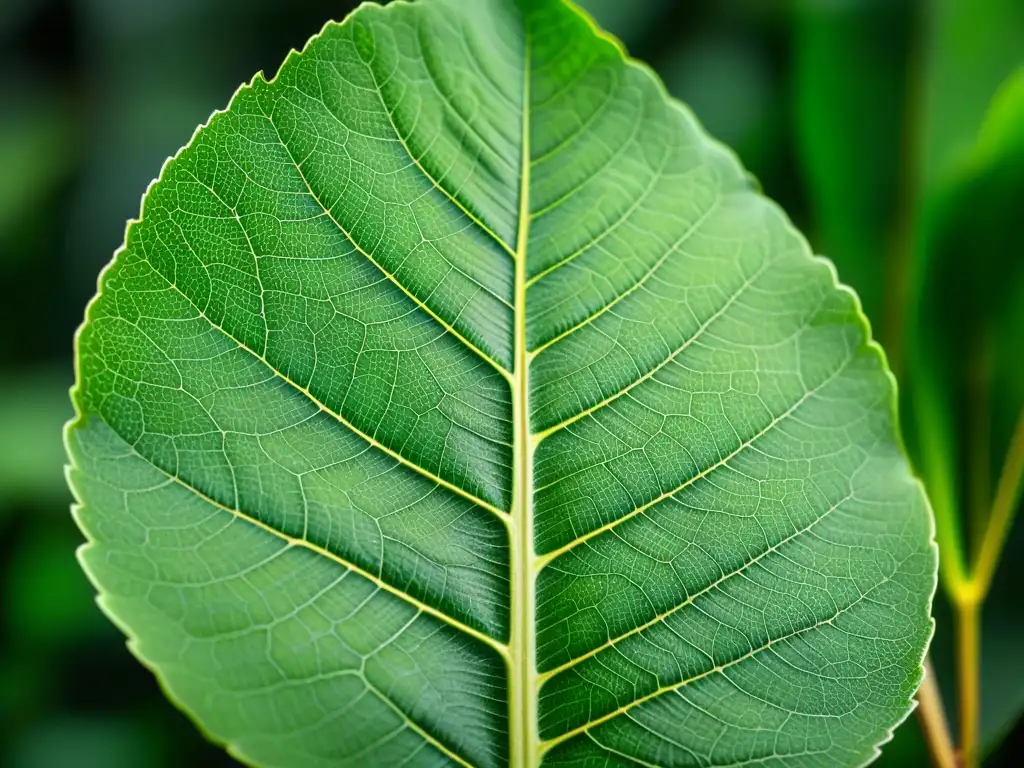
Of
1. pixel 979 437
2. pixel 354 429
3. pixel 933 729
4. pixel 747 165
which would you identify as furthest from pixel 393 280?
pixel 747 165

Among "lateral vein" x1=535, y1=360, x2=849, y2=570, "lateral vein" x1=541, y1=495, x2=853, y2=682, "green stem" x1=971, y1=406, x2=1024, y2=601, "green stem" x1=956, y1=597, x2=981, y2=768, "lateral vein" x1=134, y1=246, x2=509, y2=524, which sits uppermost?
"lateral vein" x1=134, y1=246, x2=509, y2=524

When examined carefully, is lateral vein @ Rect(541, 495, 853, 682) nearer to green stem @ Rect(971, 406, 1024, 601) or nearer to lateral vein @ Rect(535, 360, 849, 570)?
lateral vein @ Rect(535, 360, 849, 570)

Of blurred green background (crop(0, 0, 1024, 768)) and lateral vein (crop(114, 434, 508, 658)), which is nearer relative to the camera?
lateral vein (crop(114, 434, 508, 658))

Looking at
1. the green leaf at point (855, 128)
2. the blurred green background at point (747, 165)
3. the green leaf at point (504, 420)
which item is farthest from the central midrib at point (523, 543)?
the green leaf at point (855, 128)

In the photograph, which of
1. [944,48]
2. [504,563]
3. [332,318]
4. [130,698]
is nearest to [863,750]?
[504,563]

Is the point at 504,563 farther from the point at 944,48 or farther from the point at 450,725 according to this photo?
the point at 944,48

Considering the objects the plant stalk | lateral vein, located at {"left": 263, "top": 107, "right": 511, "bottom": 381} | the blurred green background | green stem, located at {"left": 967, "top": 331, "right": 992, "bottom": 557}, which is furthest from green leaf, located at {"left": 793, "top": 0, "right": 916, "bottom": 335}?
lateral vein, located at {"left": 263, "top": 107, "right": 511, "bottom": 381}

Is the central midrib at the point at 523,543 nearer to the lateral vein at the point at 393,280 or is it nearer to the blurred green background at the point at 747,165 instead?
the lateral vein at the point at 393,280
